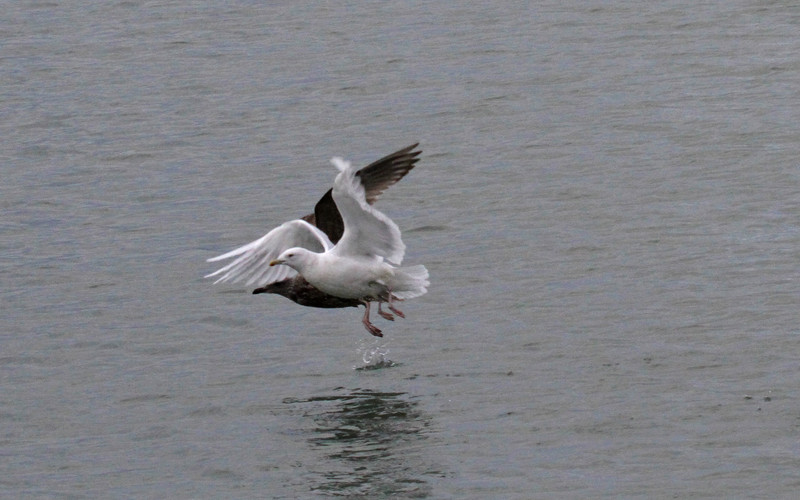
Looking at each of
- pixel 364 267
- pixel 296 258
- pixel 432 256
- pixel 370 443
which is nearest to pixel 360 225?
pixel 364 267

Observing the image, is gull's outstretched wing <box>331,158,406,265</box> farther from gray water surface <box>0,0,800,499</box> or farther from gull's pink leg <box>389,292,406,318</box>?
gray water surface <box>0,0,800,499</box>

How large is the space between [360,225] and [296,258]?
0.75 m

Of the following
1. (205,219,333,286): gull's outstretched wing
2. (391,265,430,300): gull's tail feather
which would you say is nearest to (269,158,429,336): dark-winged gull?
(391,265,430,300): gull's tail feather

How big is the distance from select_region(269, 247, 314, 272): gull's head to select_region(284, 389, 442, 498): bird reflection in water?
1.14 metres

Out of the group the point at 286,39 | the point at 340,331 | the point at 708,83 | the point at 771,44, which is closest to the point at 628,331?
the point at 340,331

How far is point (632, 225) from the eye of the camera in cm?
1555

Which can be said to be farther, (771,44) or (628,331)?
(771,44)

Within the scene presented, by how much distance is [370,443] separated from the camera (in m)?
10.9

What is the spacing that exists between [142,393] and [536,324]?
321 cm

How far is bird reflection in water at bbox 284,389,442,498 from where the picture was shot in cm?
1007

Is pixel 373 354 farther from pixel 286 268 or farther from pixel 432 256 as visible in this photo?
pixel 432 256

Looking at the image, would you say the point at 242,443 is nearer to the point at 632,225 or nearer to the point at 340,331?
the point at 340,331

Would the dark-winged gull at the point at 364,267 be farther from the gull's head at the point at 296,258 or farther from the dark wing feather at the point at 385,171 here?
the dark wing feather at the point at 385,171

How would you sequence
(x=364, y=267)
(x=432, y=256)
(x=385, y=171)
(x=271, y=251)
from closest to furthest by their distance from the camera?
(x=385, y=171) < (x=364, y=267) < (x=271, y=251) < (x=432, y=256)
